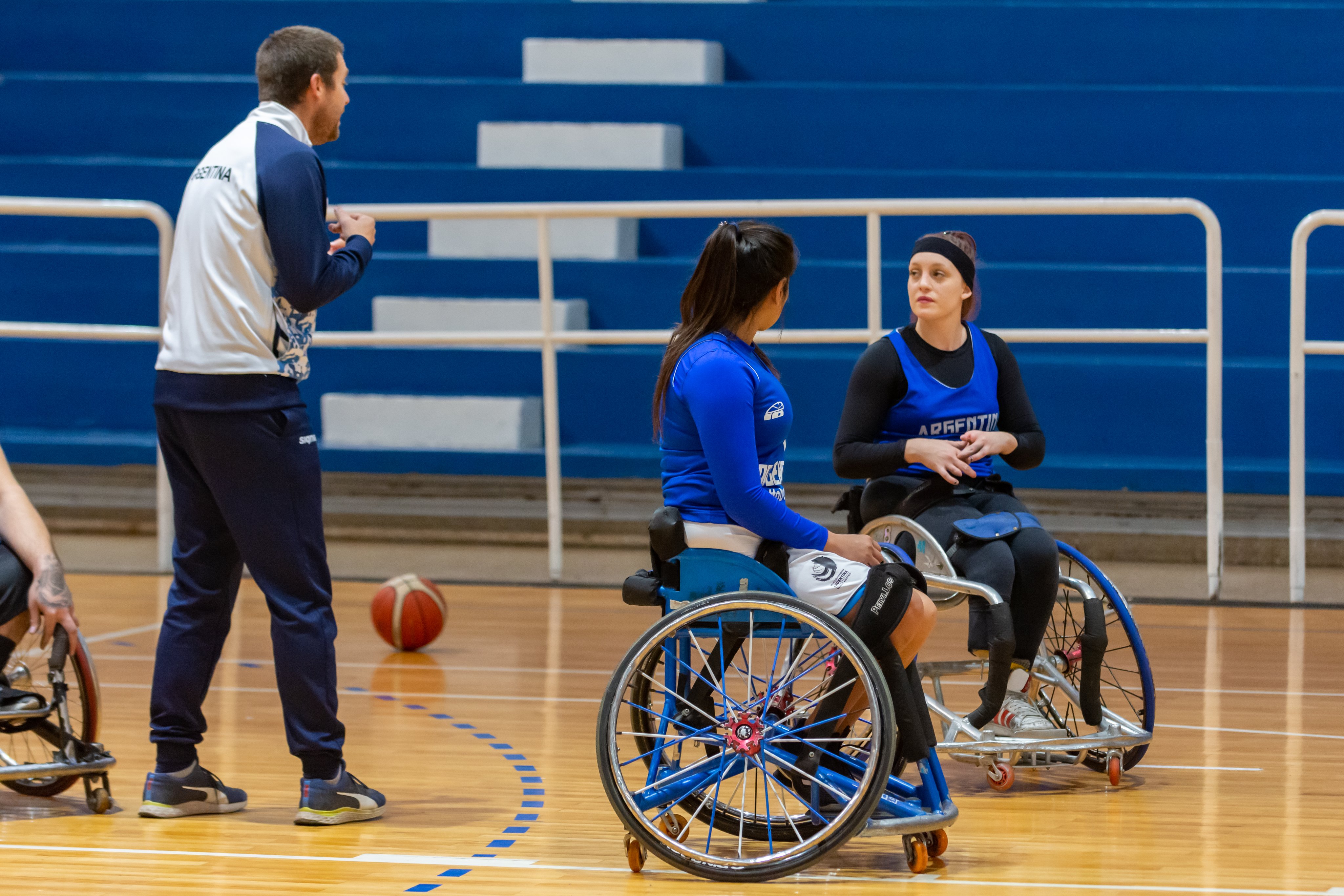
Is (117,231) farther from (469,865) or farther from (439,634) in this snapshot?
(469,865)

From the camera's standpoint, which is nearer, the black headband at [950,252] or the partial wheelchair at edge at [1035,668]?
the partial wheelchair at edge at [1035,668]

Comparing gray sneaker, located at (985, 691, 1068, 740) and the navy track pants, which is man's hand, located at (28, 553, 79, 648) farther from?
gray sneaker, located at (985, 691, 1068, 740)

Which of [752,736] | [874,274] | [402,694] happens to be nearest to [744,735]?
[752,736]

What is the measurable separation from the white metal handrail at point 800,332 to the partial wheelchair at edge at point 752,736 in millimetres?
2337

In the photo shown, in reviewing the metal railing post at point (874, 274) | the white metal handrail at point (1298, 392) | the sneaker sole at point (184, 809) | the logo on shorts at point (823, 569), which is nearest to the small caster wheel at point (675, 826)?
the logo on shorts at point (823, 569)

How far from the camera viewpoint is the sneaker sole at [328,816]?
2.61 metres

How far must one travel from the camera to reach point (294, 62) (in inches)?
102

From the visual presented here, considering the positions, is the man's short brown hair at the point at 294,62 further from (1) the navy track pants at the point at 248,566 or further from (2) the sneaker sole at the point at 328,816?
(2) the sneaker sole at the point at 328,816

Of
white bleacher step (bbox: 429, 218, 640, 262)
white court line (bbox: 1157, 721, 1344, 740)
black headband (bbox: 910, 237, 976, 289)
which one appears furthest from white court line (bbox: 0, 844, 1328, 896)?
white bleacher step (bbox: 429, 218, 640, 262)

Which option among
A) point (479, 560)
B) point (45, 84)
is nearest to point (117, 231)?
point (45, 84)

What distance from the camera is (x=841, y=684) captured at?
7.38ft

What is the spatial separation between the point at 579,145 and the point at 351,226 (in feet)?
13.7

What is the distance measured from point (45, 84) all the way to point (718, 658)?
579 centimetres

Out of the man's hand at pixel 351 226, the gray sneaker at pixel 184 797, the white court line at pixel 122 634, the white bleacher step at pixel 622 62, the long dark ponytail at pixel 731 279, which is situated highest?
the white bleacher step at pixel 622 62
